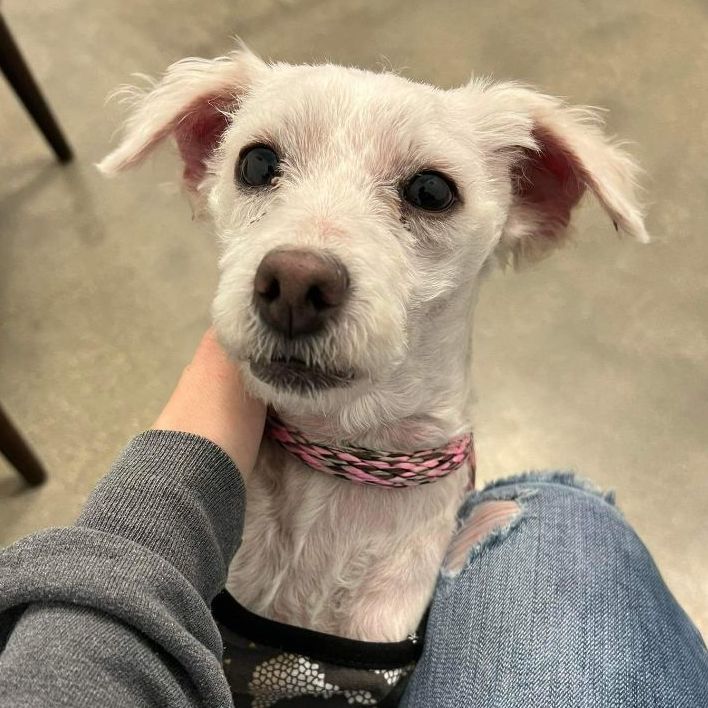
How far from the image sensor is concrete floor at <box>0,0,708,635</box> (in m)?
1.64

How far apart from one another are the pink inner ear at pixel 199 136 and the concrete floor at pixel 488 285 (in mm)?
454

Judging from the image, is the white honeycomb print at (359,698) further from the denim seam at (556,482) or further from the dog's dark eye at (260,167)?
the dog's dark eye at (260,167)

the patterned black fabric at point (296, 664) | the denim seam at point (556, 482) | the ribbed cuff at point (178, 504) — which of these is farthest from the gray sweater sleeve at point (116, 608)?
the denim seam at point (556, 482)

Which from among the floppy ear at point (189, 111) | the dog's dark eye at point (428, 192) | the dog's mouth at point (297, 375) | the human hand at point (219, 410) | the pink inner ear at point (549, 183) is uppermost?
the floppy ear at point (189, 111)

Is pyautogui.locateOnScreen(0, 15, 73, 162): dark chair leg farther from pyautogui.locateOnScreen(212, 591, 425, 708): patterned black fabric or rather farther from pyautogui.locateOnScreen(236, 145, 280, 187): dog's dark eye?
pyautogui.locateOnScreen(212, 591, 425, 708): patterned black fabric

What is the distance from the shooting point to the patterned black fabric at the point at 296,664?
82 cm

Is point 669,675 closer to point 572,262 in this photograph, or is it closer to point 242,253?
point 242,253

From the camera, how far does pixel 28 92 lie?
1875 millimetres

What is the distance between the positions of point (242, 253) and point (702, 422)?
1.39 metres

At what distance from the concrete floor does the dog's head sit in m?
0.62

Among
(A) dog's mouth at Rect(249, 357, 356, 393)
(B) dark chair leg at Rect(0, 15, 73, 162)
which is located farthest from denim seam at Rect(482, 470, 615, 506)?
(B) dark chair leg at Rect(0, 15, 73, 162)

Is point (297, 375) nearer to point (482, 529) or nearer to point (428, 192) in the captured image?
point (428, 192)

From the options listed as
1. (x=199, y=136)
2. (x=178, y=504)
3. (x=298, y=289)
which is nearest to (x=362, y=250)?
(x=298, y=289)

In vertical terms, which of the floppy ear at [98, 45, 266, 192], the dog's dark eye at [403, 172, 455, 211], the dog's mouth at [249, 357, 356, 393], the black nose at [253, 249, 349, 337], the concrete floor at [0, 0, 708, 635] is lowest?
the concrete floor at [0, 0, 708, 635]
